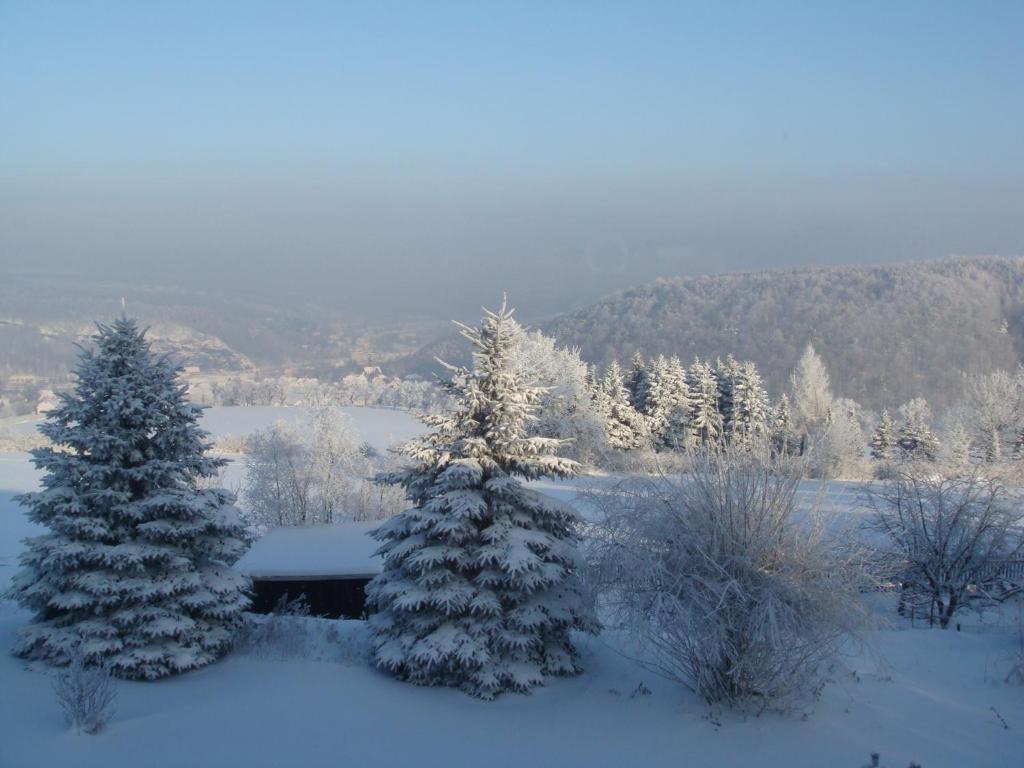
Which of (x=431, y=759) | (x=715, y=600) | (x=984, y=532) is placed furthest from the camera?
(x=984, y=532)

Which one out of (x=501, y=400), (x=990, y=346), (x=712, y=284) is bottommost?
(x=501, y=400)

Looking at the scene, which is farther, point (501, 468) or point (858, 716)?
point (501, 468)

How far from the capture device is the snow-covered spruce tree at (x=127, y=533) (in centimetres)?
1104

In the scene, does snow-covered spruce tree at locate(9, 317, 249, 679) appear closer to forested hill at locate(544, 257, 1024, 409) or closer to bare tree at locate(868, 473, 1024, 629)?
bare tree at locate(868, 473, 1024, 629)

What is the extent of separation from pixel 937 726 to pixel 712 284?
11030 cm

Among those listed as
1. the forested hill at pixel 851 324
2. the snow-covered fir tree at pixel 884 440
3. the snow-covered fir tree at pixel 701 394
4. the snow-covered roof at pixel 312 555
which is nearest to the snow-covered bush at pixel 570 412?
the snow-covered fir tree at pixel 701 394

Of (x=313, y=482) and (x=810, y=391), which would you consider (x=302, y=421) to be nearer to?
(x=313, y=482)

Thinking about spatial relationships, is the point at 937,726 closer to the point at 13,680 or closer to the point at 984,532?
the point at 984,532

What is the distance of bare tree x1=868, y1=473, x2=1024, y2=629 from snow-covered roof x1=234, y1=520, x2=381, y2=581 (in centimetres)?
1153

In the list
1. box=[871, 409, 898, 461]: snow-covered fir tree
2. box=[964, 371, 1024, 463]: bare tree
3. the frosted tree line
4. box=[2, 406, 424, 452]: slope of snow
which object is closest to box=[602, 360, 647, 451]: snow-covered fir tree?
box=[2, 406, 424, 452]: slope of snow

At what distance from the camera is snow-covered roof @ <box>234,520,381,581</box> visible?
16484mm

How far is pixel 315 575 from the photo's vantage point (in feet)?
54.0

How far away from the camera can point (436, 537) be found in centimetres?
1207

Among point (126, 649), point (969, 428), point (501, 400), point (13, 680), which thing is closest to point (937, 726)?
point (501, 400)
